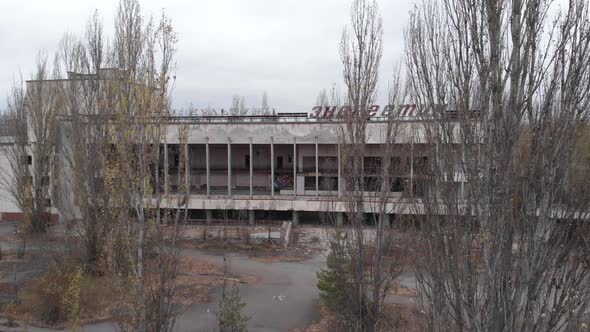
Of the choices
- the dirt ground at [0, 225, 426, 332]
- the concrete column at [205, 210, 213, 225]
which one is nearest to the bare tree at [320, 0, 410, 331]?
the dirt ground at [0, 225, 426, 332]

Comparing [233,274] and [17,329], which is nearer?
[17,329]

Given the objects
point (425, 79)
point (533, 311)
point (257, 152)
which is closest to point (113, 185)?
point (425, 79)

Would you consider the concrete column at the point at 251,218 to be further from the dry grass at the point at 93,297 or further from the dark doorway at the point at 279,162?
the dry grass at the point at 93,297

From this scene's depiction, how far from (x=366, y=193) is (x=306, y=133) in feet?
57.6

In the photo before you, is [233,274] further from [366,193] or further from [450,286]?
[450,286]

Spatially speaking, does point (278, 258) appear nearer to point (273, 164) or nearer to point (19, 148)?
point (273, 164)

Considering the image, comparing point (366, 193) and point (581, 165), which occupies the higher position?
point (581, 165)

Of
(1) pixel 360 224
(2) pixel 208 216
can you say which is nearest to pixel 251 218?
(2) pixel 208 216

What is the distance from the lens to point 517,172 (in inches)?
207

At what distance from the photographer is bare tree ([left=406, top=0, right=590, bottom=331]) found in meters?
4.91

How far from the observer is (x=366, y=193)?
1306cm

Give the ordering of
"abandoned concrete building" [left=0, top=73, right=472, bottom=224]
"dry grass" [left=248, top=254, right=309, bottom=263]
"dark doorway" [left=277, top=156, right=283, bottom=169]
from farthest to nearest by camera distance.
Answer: "dark doorway" [left=277, top=156, right=283, bottom=169]
"abandoned concrete building" [left=0, top=73, right=472, bottom=224]
"dry grass" [left=248, top=254, right=309, bottom=263]

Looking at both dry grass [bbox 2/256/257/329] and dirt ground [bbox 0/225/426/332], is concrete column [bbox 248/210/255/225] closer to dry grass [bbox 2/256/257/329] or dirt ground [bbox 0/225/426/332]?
dirt ground [bbox 0/225/426/332]

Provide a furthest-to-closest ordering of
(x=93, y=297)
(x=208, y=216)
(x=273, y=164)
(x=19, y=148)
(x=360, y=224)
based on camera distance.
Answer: (x=273, y=164) → (x=208, y=216) → (x=19, y=148) → (x=93, y=297) → (x=360, y=224)
